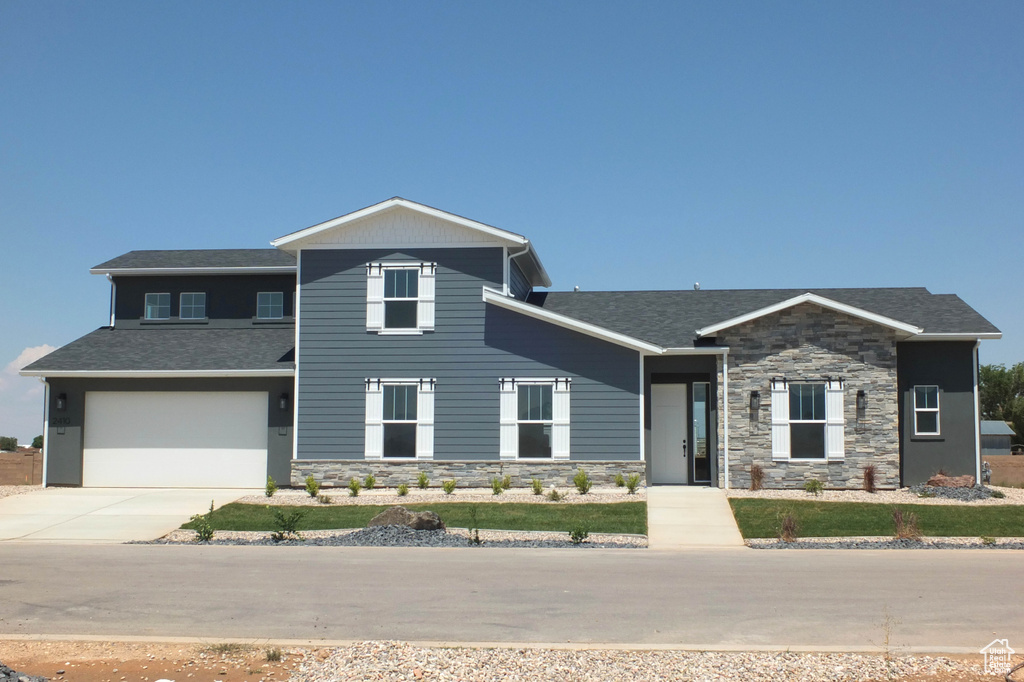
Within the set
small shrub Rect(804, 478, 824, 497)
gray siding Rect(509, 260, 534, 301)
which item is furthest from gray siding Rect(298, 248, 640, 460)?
small shrub Rect(804, 478, 824, 497)

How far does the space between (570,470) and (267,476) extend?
7.26m

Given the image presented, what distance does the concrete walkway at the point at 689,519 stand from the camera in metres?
14.9

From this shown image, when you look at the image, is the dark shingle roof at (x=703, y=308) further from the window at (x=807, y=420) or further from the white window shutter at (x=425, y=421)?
the white window shutter at (x=425, y=421)

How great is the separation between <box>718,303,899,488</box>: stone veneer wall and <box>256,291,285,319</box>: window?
12.1m

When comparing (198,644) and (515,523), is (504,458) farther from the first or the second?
(198,644)

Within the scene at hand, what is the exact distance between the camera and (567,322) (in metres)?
20.9

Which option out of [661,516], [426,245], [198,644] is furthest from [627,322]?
[198,644]

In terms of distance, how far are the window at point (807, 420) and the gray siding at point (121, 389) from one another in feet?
37.3

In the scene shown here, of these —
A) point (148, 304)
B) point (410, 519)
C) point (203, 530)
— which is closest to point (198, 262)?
point (148, 304)

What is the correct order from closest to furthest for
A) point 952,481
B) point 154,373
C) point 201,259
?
point 952,481, point 154,373, point 201,259

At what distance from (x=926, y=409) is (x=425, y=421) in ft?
38.5

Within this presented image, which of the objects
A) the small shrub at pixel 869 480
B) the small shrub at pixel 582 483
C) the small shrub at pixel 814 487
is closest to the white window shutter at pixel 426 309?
the small shrub at pixel 582 483

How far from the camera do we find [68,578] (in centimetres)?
1165

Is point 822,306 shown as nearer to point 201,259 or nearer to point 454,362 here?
point 454,362
